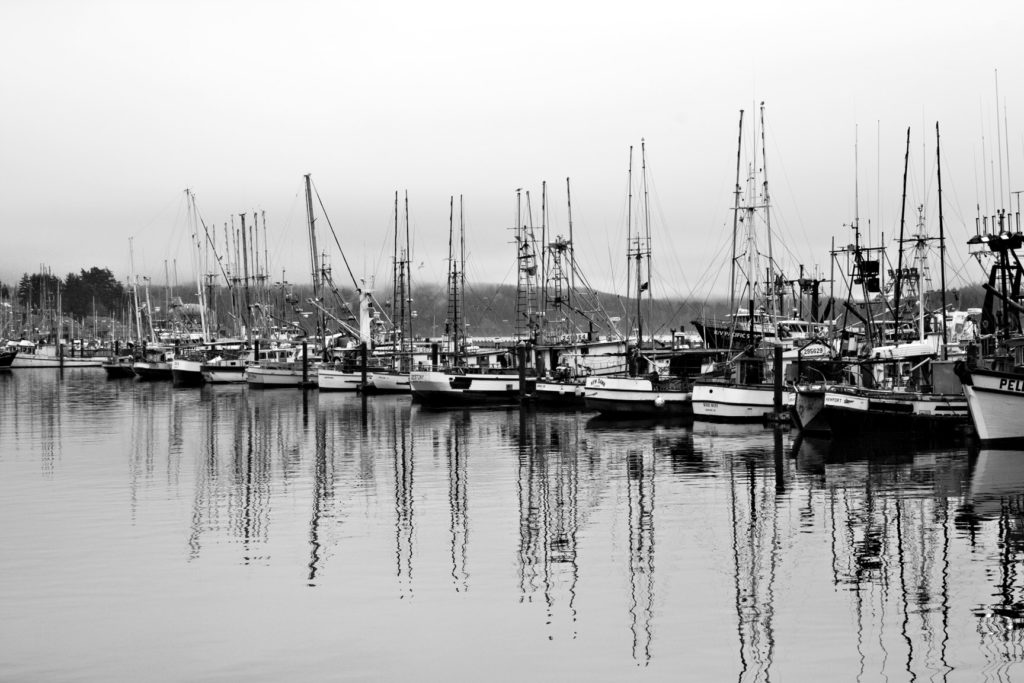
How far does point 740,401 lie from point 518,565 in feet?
124

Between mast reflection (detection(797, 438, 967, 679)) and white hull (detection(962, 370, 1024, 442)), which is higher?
white hull (detection(962, 370, 1024, 442))

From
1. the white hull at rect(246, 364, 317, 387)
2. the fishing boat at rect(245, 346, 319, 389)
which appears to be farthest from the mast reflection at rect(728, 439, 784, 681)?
the white hull at rect(246, 364, 317, 387)

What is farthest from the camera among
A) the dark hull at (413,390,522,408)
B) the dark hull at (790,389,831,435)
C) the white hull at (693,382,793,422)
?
the dark hull at (413,390,522,408)

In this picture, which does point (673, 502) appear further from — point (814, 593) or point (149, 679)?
point (149, 679)

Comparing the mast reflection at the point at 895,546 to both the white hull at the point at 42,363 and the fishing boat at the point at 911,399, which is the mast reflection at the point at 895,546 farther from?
the white hull at the point at 42,363

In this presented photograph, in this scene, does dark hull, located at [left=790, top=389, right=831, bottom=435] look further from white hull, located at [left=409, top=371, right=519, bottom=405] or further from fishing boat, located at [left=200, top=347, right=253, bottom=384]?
fishing boat, located at [left=200, top=347, right=253, bottom=384]

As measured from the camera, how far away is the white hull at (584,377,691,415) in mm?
64625

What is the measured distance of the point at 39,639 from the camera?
1953cm

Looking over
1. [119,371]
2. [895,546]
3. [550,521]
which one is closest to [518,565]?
[550,521]

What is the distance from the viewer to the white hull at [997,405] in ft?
144

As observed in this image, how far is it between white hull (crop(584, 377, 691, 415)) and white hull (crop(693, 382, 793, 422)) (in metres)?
2.79

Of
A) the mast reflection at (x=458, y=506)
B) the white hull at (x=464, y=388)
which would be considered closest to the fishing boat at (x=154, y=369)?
the white hull at (x=464, y=388)

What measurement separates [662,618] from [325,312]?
94.4m

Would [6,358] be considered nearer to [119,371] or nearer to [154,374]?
[119,371]
